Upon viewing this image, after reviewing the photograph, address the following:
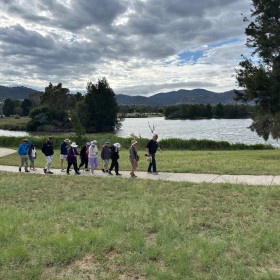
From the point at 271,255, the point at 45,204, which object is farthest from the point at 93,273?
the point at 45,204

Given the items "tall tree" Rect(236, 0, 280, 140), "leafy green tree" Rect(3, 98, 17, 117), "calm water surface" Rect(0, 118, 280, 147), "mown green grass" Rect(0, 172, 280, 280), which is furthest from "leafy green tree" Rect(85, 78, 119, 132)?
"leafy green tree" Rect(3, 98, 17, 117)

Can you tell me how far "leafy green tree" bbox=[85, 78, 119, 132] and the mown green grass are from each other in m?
70.5

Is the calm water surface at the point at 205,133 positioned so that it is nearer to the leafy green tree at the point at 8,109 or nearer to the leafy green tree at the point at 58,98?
the leafy green tree at the point at 58,98

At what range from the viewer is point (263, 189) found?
10.4 meters

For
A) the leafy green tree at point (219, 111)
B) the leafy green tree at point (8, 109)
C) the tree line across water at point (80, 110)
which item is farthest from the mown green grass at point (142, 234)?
the leafy green tree at point (8, 109)

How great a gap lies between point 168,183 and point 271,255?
683cm

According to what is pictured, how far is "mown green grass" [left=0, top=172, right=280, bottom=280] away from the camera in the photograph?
16.7 feet

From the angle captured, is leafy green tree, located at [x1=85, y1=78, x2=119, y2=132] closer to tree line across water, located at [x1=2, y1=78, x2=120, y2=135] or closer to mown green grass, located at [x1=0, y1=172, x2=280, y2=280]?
tree line across water, located at [x1=2, y1=78, x2=120, y2=135]

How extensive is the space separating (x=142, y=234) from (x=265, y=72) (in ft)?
71.3

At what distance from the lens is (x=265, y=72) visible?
25453 mm

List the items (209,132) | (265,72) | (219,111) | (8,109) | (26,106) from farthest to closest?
(8,109), (26,106), (219,111), (209,132), (265,72)

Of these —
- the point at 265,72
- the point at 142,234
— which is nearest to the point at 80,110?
the point at 265,72

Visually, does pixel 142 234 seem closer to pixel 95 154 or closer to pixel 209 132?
pixel 95 154

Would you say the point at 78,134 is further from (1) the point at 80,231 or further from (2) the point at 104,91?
(2) the point at 104,91
